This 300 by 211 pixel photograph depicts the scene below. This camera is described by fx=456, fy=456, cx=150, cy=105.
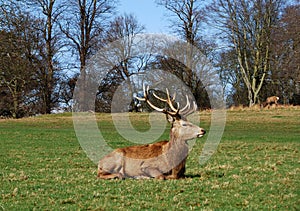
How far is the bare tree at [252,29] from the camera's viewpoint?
46312 mm

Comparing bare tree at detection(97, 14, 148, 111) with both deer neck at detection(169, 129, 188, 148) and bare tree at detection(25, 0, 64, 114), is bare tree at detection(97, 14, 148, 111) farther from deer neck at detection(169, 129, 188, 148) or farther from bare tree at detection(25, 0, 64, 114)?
deer neck at detection(169, 129, 188, 148)

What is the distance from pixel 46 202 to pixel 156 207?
2.03 meters

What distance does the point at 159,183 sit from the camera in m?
10.0

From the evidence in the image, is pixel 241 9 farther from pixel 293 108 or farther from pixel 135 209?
pixel 135 209

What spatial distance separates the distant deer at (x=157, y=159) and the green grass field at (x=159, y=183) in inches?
15.5

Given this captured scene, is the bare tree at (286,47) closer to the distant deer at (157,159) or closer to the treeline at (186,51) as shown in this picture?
the treeline at (186,51)

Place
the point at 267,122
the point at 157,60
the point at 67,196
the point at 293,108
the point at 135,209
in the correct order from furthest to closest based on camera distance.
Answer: the point at 157,60 → the point at 293,108 → the point at 267,122 → the point at 67,196 → the point at 135,209

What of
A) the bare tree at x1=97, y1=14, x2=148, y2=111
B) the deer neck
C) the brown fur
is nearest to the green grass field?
the brown fur

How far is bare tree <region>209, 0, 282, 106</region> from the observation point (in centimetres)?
4631

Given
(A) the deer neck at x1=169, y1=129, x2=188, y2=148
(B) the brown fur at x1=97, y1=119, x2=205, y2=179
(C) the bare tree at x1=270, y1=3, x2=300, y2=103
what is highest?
(C) the bare tree at x1=270, y1=3, x2=300, y2=103

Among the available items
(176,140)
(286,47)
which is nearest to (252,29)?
(286,47)

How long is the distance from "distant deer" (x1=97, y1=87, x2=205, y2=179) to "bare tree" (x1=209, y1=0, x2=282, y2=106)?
121 ft

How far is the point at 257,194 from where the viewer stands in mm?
8703

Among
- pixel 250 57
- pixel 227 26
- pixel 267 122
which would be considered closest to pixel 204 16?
pixel 227 26
